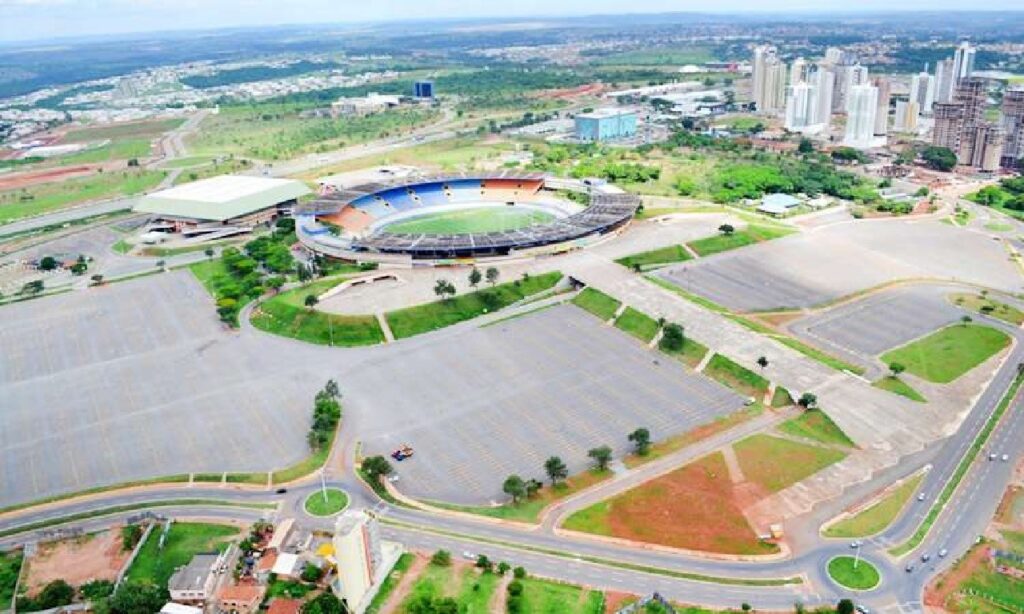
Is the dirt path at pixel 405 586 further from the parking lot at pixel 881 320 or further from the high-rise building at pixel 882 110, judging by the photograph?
the high-rise building at pixel 882 110

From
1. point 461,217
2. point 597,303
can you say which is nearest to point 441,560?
point 597,303

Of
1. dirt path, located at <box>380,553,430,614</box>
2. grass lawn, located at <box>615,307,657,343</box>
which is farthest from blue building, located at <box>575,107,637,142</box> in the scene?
dirt path, located at <box>380,553,430,614</box>

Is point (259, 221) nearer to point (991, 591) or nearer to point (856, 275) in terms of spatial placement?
point (856, 275)

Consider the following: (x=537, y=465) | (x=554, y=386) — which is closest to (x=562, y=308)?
(x=554, y=386)

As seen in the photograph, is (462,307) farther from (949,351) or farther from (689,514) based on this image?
(949,351)

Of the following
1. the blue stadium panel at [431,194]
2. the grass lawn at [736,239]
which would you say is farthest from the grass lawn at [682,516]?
the blue stadium panel at [431,194]

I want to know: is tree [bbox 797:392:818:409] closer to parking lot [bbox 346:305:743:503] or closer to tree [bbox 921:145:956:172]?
Answer: parking lot [bbox 346:305:743:503]
